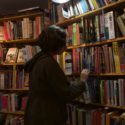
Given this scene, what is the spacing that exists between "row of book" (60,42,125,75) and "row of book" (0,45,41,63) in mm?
587

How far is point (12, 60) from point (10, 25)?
45 centimetres

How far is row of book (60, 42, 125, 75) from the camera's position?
1.81 meters

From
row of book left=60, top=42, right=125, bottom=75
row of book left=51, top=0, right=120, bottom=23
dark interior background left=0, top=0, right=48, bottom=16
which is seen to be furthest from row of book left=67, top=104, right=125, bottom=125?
dark interior background left=0, top=0, right=48, bottom=16

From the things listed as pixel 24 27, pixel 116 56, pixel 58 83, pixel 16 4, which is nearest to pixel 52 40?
pixel 58 83

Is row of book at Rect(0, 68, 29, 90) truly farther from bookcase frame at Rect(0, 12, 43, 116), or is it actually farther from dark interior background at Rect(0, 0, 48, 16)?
dark interior background at Rect(0, 0, 48, 16)

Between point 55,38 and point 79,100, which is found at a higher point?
point 55,38

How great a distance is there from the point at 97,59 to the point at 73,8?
617 mm

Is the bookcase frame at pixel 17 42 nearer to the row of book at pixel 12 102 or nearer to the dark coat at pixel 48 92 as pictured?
the row of book at pixel 12 102

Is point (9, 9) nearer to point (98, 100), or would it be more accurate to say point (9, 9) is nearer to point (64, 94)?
point (98, 100)

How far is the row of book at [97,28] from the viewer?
182cm

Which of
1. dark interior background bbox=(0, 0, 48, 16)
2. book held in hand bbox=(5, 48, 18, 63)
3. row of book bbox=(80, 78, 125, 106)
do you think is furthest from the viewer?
dark interior background bbox=(0, 0, 48, 16)

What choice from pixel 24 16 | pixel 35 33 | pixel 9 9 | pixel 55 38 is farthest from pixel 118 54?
pixel 9 9

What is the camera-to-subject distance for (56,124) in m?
1.46

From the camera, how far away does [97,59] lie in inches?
77.0
